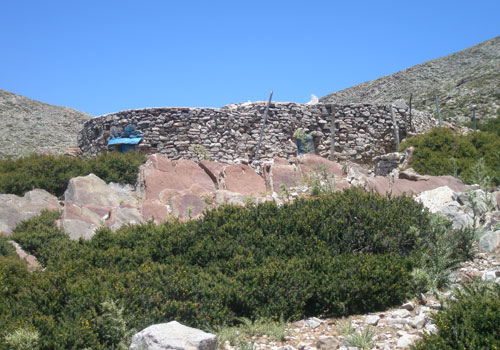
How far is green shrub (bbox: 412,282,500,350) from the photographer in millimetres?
3648

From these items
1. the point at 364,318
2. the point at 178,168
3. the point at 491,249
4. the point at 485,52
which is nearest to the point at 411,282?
the point at 364,318

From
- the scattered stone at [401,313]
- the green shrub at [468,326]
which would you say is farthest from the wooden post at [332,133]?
the green shrub at [468,326]

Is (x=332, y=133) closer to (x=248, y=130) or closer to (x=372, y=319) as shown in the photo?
(x=248, y=130)

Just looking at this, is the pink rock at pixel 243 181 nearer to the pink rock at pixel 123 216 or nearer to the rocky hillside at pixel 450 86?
the pink rock at pixel 123 216

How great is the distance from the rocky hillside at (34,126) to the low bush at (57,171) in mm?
9820

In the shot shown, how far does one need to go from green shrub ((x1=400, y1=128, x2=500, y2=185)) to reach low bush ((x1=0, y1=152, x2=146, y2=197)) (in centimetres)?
767

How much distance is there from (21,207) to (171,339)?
6754mm

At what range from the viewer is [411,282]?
5.45 metres

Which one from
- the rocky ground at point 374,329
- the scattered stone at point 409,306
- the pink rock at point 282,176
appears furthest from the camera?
the pink rock at point 282,176

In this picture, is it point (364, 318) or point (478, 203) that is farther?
point (478, 203)

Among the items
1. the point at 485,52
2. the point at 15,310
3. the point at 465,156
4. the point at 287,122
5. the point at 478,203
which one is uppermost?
the point at 485,52

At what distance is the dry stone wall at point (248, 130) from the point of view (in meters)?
15.1

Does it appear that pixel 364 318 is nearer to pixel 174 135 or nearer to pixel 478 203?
pixel 478 203

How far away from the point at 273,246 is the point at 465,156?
8.48 meters
